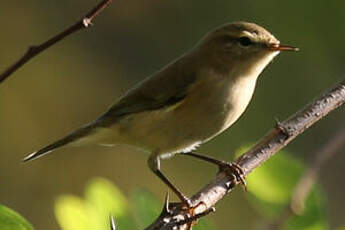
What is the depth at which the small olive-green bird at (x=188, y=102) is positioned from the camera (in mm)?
3109

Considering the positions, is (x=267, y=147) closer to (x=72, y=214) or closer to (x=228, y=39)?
(x=72, y=214)

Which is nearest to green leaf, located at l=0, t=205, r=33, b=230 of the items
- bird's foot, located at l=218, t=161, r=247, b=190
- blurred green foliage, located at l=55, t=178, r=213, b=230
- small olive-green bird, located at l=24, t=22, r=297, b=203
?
blurred green foliage, located at l=55, t=178, r=213, b=230

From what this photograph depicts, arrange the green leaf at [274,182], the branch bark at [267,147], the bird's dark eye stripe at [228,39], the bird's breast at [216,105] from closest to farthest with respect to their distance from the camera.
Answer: the branch bark at [267,147], the green leaf at [274,182], the bird's breast at [216,105], the bird's dark eye stripe at [228,39]

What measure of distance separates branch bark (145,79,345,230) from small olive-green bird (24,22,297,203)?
54cm

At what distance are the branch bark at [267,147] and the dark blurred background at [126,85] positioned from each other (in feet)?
11.8

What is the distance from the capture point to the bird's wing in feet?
10.5

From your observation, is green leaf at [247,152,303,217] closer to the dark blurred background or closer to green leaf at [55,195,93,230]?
green leaf at [55,195,93,230]

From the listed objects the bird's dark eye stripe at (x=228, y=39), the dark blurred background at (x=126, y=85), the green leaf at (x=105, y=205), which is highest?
the dark blurred background at (x=126, y=85)

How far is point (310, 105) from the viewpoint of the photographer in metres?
2.53

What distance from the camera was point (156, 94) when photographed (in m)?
3.25

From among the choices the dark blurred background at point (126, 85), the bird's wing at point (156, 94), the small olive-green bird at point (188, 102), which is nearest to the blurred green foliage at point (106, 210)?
the small olive-green bird at point (188, 102)

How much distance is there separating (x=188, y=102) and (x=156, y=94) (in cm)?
18

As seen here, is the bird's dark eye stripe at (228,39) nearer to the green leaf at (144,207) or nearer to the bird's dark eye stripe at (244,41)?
the bird's dark eye stripe at (244,41)

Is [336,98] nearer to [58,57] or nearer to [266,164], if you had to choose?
[266,164]
